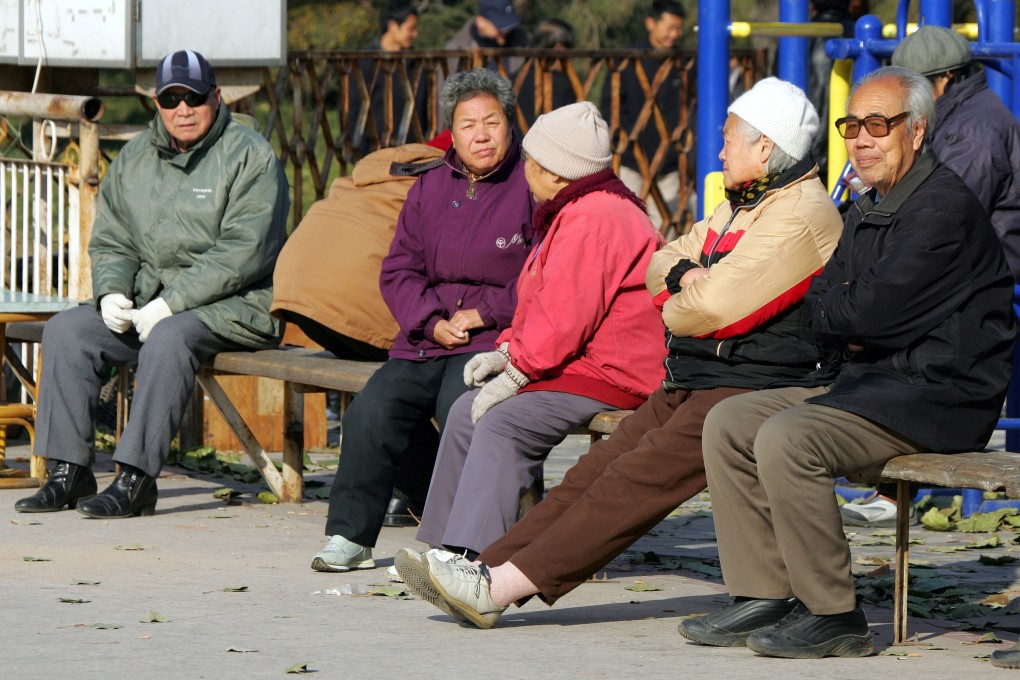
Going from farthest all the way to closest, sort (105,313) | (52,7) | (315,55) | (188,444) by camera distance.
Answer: (315,55), (52,7), (188,444), (105,313)

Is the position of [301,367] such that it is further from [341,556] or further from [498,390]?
[498,390]

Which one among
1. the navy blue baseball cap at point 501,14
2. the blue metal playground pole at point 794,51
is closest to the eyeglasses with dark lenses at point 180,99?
the blue metal playground pole at point 794,51

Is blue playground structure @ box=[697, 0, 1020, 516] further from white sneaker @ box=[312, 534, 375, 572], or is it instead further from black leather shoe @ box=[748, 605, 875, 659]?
black leather shoe @ box=[748, 605, 875, 659]

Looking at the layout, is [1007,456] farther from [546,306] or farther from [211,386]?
[211,386]

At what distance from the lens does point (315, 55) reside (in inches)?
461

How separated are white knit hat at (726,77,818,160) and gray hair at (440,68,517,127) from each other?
48.7 inches

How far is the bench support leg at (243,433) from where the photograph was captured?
7.37 metres

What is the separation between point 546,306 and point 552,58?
6.79 meters

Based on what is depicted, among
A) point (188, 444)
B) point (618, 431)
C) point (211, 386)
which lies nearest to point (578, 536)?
point (618, 431)

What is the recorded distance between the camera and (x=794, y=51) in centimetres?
806

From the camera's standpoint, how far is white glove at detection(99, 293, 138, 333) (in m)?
7.17

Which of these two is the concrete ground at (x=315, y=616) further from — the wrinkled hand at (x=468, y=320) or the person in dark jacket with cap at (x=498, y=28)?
the person in dark jacket with cap at (x=498, y=28)

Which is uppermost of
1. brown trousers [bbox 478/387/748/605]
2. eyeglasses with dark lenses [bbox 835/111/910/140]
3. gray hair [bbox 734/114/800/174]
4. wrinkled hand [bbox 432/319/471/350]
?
eyeglasses with dark lenses [bbox 835/111/910/140]

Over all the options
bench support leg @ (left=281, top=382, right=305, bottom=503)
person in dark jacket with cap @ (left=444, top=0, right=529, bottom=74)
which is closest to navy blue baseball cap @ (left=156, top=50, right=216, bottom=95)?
bench support leg @ (left=281, top=382, right=305, bottom=503)
